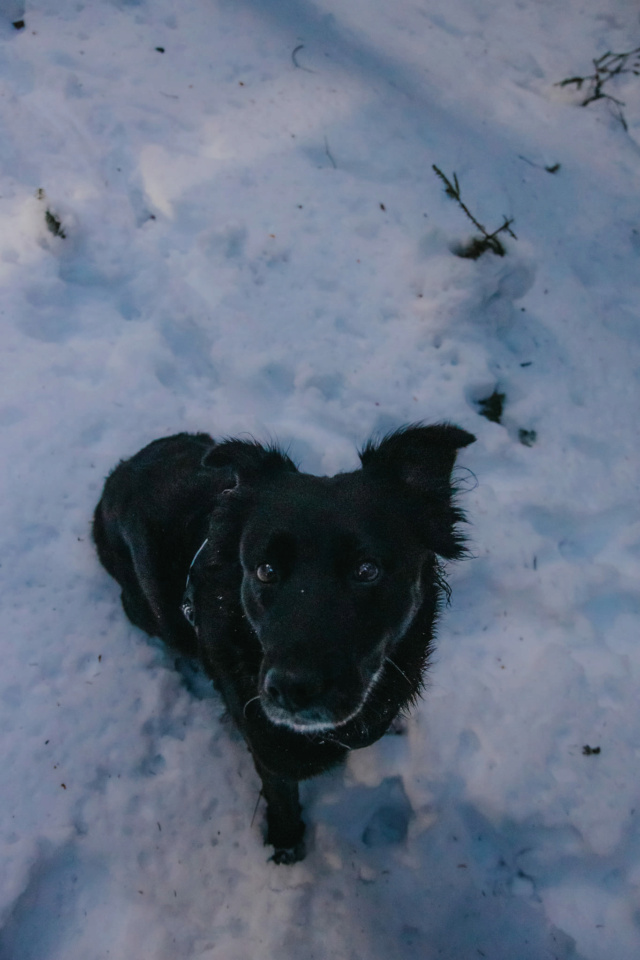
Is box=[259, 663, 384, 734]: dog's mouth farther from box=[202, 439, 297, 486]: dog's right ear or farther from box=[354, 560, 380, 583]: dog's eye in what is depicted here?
box=[202, 439, 297, 486]: dog's right ear

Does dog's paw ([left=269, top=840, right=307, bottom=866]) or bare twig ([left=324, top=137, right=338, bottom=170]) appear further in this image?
bare twig ([left=324, top=137, right=338, bottom=170])

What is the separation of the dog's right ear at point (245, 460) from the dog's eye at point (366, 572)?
0.50 metres

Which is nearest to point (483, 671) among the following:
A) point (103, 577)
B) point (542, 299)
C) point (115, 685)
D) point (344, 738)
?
point (344, 738)

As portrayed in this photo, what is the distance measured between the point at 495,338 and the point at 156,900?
11.4 ft

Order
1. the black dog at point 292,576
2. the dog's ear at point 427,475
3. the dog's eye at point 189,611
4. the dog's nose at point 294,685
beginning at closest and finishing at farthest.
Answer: the dog's nose at point 294,685 → the black dog at point 292,576 → the dog's ear at point 427,475 → the dog's eye at point 189,611

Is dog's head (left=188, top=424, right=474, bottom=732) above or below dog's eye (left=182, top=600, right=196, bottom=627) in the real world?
above

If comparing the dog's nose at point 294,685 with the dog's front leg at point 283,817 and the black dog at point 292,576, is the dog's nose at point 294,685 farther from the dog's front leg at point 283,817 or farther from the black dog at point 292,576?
the dog's front leg at point 283,817

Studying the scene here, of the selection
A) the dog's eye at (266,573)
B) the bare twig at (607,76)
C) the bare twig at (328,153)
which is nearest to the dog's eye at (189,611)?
the dog's eye at (266,573)

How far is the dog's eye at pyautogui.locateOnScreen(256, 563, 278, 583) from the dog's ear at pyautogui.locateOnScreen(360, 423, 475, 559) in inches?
19.2

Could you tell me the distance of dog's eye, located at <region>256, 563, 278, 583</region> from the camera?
5.57 ft

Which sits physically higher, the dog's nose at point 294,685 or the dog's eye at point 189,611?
the dog's nose at point 294,685

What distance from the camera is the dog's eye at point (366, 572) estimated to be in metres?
1.67

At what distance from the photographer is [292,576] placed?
1.66 m

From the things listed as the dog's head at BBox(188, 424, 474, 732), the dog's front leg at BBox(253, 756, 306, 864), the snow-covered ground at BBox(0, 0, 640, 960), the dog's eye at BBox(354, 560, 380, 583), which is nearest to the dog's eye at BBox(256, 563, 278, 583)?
the dog's head at BBox(188, 424, 474, 732)
